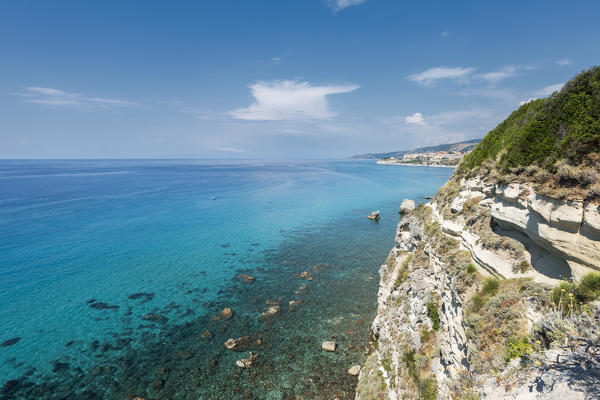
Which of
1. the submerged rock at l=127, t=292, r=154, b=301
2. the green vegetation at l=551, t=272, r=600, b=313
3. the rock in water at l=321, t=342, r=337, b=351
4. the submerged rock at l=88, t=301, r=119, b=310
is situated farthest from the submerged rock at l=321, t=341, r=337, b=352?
the submerged rock at l=88, t=301, r=119, b=310

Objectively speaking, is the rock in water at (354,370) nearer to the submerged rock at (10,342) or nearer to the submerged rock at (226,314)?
the submerged rock at (226,314)

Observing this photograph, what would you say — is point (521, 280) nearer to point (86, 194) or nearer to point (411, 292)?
point (411, 292)

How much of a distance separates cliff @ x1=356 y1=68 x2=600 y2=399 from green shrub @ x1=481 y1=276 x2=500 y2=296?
49 millimetres

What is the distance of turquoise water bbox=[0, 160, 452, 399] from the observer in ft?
65.4

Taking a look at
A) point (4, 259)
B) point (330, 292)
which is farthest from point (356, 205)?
point (4, 259)

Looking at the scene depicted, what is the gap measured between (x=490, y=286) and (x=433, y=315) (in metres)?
4.94

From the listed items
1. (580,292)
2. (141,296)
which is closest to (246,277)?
(141,296)

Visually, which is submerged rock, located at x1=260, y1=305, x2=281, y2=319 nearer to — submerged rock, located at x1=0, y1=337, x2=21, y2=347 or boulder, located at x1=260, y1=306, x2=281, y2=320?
boulder, located at x1=260, y1=306, x2=281, y2=320

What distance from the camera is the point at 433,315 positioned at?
639 inches

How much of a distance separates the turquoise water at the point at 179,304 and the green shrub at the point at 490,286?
13.3m

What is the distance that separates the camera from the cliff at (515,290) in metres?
8.12

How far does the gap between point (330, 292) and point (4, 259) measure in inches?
2015

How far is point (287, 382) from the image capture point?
1984cm

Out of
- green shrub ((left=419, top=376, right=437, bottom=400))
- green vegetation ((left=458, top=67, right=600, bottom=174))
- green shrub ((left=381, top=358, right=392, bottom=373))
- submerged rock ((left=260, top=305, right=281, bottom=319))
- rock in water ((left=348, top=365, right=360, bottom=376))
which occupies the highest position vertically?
green vegetation ((left=458, top=67, right=600, bottom=174))
